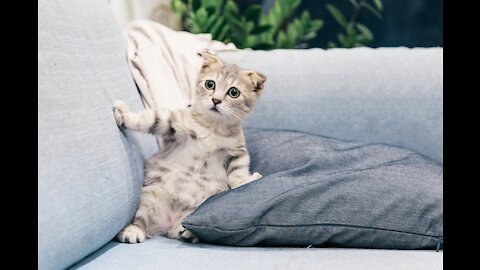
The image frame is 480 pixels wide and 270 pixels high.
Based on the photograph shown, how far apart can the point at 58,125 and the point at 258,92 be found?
2.18 feet

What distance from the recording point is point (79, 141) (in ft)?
3.67

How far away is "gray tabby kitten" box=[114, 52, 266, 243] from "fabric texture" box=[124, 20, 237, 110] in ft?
0.47

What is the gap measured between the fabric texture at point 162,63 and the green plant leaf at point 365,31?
127 cm

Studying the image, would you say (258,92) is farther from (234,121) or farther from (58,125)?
(58,125)

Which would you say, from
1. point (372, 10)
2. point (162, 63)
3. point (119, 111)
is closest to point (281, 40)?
point (372, 10)

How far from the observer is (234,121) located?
1538 millimetres

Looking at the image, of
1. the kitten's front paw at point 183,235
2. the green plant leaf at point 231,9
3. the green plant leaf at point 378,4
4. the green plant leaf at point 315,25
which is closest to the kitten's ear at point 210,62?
the kitten's front paw at point 183,235

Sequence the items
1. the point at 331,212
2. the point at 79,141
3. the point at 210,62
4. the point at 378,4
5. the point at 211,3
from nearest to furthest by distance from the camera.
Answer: the point at 79,141, the point at 331,212, the point at 210,62, the point at 211,3, the point at 378,4

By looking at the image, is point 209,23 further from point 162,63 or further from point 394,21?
point 394,21

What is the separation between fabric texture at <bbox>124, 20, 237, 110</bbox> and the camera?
5.32 feet

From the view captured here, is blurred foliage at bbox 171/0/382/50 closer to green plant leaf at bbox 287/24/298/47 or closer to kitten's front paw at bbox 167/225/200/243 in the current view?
green plant leaf at bbox 287/24/298/47

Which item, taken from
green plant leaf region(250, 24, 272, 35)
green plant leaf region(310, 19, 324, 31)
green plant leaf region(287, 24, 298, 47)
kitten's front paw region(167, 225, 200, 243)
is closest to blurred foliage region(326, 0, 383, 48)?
green plant leaf region(310, 19, 324, 31)

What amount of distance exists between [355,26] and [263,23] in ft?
1.74
